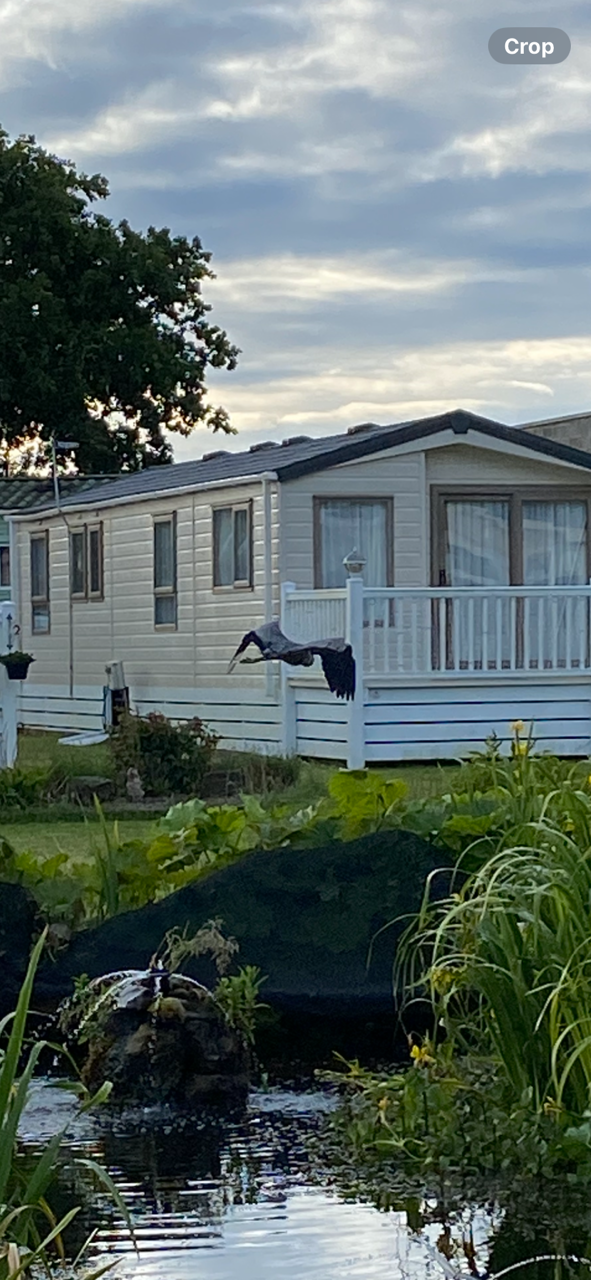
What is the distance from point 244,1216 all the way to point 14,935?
2.37m

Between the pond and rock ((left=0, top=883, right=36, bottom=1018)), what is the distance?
1192 millimetres

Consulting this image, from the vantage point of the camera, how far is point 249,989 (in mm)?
5621

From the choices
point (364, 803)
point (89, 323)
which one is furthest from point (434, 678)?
point (89, 323)

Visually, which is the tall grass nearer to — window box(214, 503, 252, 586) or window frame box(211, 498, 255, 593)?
window frame box(211, 498, 255, 593)

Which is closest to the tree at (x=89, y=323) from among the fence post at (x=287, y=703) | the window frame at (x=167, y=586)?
the window frame at (x=167, y=586)

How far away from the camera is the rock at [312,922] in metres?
6.26

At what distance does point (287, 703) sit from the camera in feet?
60.1

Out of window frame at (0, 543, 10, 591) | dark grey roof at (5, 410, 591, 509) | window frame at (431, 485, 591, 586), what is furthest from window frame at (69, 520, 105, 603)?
window frame at (0, 543, 10, 591)

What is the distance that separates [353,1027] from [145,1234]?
216 centimetres

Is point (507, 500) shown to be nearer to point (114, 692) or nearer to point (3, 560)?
point (114, 692)

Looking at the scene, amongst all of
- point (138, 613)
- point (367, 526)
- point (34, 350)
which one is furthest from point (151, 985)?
point (34, 350)

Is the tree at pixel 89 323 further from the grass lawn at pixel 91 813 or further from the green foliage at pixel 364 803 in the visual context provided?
the green foliage at pixel 364 803

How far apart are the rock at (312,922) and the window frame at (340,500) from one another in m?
12.8

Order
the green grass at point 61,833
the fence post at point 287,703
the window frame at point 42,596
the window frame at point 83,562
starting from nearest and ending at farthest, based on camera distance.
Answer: the green grass at point 61,833, the fence post at point 287,703, the window frame at point 83,562, the window frame at point 42,596
